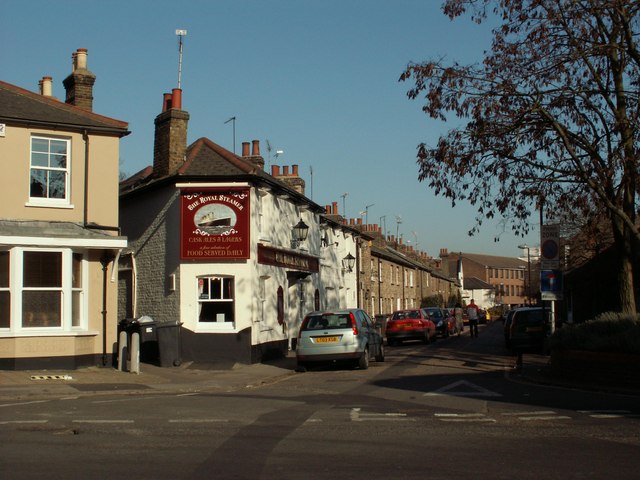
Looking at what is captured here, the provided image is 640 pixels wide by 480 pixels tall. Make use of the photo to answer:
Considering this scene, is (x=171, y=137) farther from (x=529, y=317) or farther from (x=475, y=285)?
(x=475, y=285)

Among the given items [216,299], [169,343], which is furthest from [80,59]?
[169,343]

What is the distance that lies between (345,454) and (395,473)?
1.12 m

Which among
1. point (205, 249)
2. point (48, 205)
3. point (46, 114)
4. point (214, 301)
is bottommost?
point (214, 301)

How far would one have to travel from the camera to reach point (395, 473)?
7637mm

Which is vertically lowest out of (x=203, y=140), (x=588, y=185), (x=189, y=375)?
(x=189, y=375)

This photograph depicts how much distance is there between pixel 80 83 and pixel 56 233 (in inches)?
224

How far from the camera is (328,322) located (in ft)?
69.6

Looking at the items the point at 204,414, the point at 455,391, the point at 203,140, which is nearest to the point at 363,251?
the point at 203,140

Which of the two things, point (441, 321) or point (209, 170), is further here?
point (441, 321)

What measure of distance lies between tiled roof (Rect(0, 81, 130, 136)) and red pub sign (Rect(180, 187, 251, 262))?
357 centimetres

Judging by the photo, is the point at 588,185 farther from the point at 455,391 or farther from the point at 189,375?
the point at 189,375

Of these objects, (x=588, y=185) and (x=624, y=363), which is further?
(x=588, y=185)

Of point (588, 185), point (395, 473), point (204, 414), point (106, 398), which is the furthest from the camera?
point (588, 185)

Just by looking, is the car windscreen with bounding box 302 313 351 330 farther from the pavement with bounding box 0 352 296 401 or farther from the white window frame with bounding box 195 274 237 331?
the white window frame with bounding box 195 274 237 331
